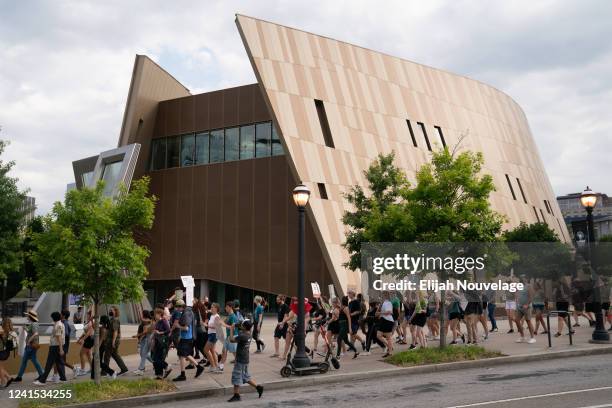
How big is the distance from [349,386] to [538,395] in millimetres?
3799

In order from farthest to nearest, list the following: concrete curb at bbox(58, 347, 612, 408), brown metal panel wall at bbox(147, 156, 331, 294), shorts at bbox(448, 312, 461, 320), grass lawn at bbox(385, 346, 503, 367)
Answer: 1. brown metal panel wall at bbox(147, 156, 331, 294)
2. shorts at bbox(448, 312, 461, 320)
3. grass lawn at bbox(385, 346, 503, 367)
4. concrete curb at bbox(58, 347, 612, 408)

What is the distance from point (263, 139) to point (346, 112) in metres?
5.91

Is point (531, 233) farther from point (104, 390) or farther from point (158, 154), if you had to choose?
point (104, 390)

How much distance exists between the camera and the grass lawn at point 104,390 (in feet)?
35.1

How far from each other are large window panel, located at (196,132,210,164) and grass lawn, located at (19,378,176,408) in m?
26.7

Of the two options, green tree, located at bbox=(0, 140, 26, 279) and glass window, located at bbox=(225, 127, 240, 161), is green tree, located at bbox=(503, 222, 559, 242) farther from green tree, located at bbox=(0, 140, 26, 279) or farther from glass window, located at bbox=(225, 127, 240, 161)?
green tree, located at bbox=(0, 140, 26, 279)

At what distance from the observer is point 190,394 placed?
1152cm

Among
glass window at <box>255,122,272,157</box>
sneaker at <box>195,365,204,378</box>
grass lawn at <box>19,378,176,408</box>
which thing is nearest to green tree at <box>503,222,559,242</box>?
glass window at <box>255,122,272,157</box>

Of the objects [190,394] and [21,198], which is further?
[21,198]

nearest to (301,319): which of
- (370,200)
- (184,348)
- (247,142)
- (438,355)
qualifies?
(184,348)

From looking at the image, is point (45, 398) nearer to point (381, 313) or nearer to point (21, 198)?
point (381, 313)

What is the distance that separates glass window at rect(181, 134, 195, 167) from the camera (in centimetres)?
3841

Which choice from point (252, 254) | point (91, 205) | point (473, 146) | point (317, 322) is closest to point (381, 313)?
point (317, 322)

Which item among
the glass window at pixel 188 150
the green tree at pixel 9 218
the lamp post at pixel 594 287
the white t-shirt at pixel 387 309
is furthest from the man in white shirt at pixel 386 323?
the glass window at pixel 188 150
